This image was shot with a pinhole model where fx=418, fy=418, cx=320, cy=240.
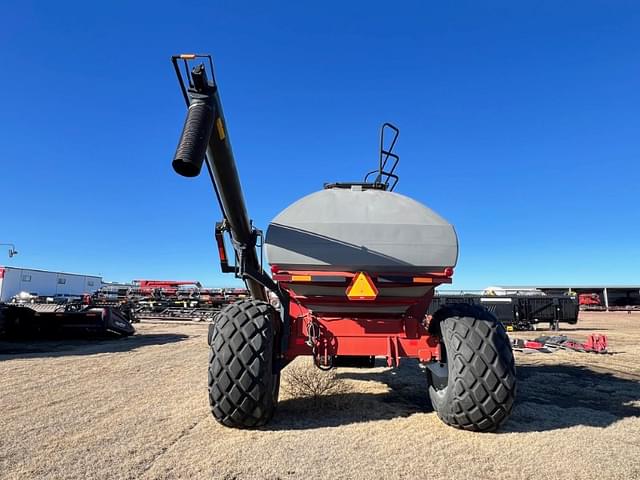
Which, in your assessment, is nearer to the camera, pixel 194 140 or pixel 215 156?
pixel 194 140

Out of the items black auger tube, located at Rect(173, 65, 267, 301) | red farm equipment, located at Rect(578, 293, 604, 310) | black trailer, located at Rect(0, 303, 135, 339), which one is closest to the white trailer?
black trailer, located at Rect(0, 303, 135, 339)

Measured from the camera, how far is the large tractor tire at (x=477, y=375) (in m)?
3.54

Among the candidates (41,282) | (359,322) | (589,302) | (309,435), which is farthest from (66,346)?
(589,302)

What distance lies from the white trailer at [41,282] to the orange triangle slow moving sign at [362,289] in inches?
1387

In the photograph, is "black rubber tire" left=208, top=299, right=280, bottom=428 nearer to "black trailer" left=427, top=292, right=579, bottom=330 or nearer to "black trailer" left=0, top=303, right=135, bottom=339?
"black trailer" left=0, top=303, right=135, bottom=339

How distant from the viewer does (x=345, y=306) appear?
435cm

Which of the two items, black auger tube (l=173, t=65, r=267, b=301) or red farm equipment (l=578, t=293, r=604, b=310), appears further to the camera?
red farm equipment (l=578, t=293, r=604, b=310)

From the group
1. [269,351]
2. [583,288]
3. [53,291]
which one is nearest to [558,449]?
[269,351]

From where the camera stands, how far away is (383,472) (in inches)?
111

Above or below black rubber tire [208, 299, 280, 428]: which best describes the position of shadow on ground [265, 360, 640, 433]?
below

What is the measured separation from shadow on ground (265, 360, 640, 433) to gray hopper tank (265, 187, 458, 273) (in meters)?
1.47

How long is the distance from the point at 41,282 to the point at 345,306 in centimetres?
4409

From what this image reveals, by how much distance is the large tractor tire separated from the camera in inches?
139

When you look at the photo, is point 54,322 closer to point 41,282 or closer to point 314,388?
point 314,388
